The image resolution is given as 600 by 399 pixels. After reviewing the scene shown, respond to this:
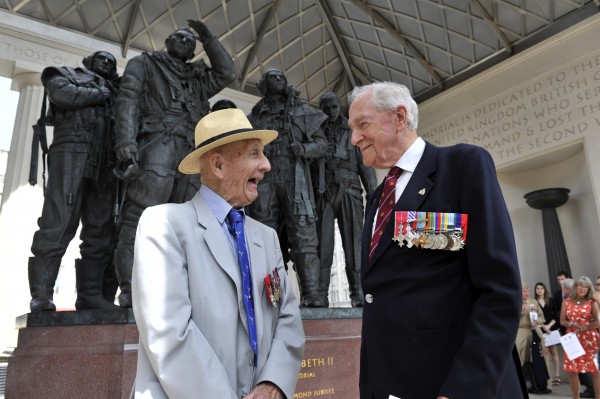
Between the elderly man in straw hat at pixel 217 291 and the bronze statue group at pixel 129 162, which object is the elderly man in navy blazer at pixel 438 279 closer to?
the elderly man in straw hat at pixel 217 291

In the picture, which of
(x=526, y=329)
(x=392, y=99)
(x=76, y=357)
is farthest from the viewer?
(x=526, y=329)

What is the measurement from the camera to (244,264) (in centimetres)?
175

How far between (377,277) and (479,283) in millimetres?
330

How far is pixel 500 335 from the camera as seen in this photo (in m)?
1.25

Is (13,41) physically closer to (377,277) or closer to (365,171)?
(365,171)

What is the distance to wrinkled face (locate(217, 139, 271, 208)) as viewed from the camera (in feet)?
6.07

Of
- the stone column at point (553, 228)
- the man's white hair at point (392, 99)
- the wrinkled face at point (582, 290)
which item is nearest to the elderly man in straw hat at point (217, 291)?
the man's white hair at point (392, 99)

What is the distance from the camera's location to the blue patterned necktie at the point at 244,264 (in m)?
1.65

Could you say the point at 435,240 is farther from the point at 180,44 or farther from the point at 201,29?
the point at 201,29

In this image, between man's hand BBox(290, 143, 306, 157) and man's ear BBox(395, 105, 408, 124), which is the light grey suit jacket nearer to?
man's ear BBox(395, 105, 408, 124)

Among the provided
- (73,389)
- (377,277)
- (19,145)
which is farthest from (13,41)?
(377,277)

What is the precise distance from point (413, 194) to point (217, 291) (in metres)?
0.74

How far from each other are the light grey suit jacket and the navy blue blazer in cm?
36

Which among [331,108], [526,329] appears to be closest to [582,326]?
[526,329]
